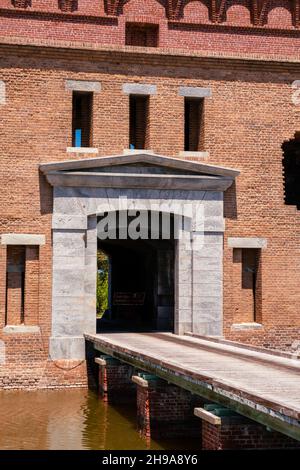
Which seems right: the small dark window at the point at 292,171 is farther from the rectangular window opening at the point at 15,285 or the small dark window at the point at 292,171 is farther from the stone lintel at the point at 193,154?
the rectangular window opening at the point at 15,285

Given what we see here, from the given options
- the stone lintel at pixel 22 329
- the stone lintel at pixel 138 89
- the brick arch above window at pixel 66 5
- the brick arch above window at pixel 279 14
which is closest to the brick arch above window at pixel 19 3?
the brick arch above window at pixel 66 5

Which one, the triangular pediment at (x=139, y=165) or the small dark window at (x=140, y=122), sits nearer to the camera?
the triangular pediment at (x=139, y=165)

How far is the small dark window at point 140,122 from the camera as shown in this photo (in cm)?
1773

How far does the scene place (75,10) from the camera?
17.4 metres

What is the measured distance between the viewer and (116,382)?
15.0 meters

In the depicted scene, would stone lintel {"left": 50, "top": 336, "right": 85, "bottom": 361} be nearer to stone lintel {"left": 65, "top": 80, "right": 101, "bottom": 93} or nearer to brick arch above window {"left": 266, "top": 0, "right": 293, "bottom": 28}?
stone lintel {"left": 65, "top": 80, "right": 101, "bottom": 93}

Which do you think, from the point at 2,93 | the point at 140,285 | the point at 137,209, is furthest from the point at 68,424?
the point at 140,285

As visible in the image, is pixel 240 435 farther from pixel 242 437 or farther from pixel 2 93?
pixel 2 93

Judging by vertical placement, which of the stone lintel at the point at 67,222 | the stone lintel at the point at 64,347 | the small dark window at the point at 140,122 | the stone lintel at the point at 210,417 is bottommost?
the stone lintel at the point at 210,417

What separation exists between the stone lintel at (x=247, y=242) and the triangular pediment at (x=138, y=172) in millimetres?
1326

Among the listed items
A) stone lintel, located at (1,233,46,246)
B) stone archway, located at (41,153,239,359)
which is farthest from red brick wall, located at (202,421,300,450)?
stone lintel, located at (1,233,46,246)

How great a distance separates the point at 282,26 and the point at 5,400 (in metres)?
11.2

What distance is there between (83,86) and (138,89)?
131cm
